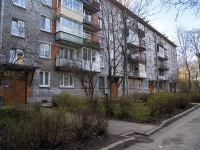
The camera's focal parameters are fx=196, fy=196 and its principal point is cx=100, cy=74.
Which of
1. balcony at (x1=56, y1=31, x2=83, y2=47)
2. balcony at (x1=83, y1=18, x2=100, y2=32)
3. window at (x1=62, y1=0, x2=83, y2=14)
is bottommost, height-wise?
balcony at (x1=56, y1=31, x2=83, y2=47)

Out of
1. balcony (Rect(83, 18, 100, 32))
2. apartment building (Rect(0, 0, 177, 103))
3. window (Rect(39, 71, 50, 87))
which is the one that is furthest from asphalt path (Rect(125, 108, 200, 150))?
balcony (Rect(83, 18, 100, 32))

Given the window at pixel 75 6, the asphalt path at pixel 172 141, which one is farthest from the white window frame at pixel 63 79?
the asphalt path at pixel 172 141

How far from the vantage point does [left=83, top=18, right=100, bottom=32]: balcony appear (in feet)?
84.0

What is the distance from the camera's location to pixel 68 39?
22.1 m

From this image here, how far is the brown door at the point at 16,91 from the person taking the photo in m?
17.5

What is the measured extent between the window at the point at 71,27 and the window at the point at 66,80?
5.10 meters

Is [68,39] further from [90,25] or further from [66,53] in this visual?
[90,25]

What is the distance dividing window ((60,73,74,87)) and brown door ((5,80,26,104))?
186 inches

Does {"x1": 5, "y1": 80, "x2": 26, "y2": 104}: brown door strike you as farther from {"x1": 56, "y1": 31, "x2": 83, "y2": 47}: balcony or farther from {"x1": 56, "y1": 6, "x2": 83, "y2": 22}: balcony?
{"x1": 56, "y1": 6, "x2": 83, "y2": 22}: balcony

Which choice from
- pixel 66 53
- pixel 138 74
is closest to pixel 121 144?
pixel 66 53

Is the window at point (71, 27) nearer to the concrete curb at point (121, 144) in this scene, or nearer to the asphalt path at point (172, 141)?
the asphalt path at point (172, 141)

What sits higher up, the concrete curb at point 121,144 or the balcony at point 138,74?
the balcony at point 138,74

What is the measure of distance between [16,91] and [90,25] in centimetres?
1313

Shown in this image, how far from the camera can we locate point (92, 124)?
625cm
